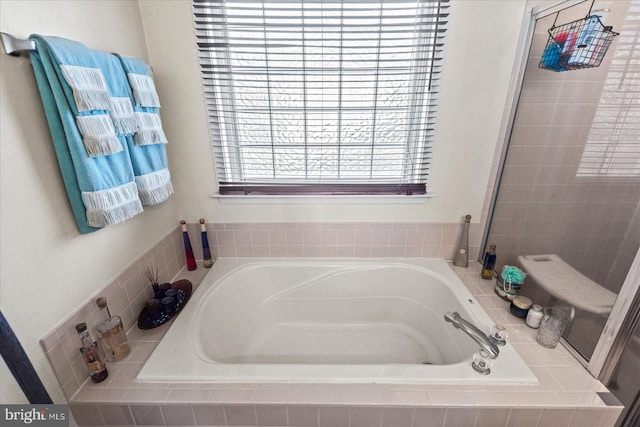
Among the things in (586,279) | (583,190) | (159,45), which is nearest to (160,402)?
(159,45)

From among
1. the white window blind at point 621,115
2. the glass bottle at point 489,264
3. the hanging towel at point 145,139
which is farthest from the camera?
the glass bottle at point 489,264

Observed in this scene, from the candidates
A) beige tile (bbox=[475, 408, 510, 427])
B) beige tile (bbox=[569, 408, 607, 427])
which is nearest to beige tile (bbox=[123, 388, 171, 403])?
beige tile (bbox=[475, 408, 510, 427])

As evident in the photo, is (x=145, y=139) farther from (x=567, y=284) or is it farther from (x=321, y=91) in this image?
(x=567, y=284)

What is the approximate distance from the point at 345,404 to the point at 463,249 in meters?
1.16

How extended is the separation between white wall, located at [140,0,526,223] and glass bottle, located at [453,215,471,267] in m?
0.08

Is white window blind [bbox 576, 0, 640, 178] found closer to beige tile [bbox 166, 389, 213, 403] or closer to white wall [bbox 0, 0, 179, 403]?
beige tile [bbox 166, 389, 213, 403]

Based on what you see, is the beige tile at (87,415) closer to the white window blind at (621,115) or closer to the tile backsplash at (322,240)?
the tile backsplash at (322,240)

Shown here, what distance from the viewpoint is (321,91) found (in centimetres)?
143

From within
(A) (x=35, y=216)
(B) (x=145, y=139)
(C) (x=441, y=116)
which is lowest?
(A) (x=35, y=216)

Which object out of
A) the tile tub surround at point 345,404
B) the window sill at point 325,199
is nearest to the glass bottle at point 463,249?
the window sill at point 325,199

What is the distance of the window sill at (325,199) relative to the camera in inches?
62.7

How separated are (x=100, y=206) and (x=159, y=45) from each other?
3.14 ft

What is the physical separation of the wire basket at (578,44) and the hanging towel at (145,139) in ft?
5.88
